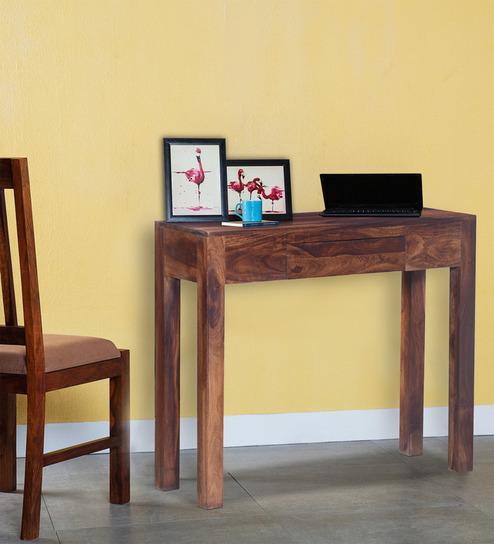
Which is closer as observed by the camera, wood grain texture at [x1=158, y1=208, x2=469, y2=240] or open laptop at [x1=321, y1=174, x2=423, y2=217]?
wood grain texture at [x1=158, y1=208, x2=469, y2=240]

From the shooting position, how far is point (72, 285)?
3740 mm

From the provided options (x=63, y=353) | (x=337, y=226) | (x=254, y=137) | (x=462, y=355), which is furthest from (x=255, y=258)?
(x=462, y=355)

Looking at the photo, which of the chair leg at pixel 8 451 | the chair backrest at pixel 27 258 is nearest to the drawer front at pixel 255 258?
the chair backrest at pixel 27 258

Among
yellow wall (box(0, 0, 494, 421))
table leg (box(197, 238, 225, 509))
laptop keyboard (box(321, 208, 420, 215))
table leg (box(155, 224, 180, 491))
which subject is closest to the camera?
table leg (box(197, 238, 225, 509))

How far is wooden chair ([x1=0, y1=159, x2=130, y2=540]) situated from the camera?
2908 mm

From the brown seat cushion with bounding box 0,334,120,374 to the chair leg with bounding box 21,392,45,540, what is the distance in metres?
0.09

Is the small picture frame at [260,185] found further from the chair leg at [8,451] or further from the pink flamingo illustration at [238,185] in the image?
the chair leg at [8,451]

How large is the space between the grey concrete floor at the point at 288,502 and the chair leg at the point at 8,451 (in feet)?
0.16

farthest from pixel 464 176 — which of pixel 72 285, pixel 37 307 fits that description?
pixel 37 307

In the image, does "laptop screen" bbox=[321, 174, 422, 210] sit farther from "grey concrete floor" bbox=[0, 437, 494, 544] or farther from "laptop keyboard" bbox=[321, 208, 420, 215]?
"grey concrete floor" bbox=[0, 437, 494, 544]

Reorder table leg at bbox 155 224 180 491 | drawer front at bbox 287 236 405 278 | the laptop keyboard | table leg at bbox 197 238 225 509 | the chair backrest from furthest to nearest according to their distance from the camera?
the laptop keyboard, table leg at bbox 155 224 180 491, drawer front at bbox 287 236 405 278, table leg at bbox 197 238 225 509, the chair backrest

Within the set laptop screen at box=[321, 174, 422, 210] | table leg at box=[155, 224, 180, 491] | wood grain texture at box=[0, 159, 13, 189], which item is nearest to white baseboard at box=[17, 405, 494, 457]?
table leg at box=[155, 224, 180, 491]

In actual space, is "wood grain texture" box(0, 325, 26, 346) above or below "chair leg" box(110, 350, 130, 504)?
above

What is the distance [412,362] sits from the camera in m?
3.87
